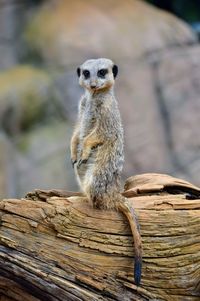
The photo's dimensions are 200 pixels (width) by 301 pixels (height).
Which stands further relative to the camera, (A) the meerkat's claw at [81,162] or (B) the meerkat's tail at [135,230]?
(A) the meerkat's claw at [81,162]

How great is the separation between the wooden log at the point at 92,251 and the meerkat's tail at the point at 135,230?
1.4 inches

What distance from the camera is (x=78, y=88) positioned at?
6816mm

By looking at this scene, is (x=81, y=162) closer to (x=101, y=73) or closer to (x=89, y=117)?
(x=89, y=117)

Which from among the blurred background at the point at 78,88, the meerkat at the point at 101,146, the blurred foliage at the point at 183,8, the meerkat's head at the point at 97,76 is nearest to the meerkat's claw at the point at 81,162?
the meerkat at the point at 101,146

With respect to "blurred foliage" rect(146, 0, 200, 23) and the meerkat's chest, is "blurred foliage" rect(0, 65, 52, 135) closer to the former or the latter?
"blurred foliage" rect(146, 0, 200, 23)

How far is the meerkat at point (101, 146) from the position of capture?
342cm

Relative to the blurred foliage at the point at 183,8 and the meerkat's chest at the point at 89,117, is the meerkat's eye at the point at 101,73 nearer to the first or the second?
the meerkat's chest at the point at 89,117

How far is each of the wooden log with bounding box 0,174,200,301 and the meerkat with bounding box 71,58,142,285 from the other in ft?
0.19

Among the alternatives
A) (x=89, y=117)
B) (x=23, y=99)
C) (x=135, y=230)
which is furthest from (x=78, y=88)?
(x=135, y=230)

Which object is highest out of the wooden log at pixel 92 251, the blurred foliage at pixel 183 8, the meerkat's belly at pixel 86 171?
the blurred foliage at pixel 183 8

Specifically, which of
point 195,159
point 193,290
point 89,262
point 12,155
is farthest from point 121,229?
point 195,159

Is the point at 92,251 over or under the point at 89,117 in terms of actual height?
under

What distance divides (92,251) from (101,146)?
49 cm

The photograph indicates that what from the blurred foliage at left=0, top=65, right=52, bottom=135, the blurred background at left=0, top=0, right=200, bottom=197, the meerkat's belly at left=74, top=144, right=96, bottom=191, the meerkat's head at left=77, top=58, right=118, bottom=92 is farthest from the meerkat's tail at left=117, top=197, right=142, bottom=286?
the blurred foliage at left=0, top=65, right=52, bottom=135
